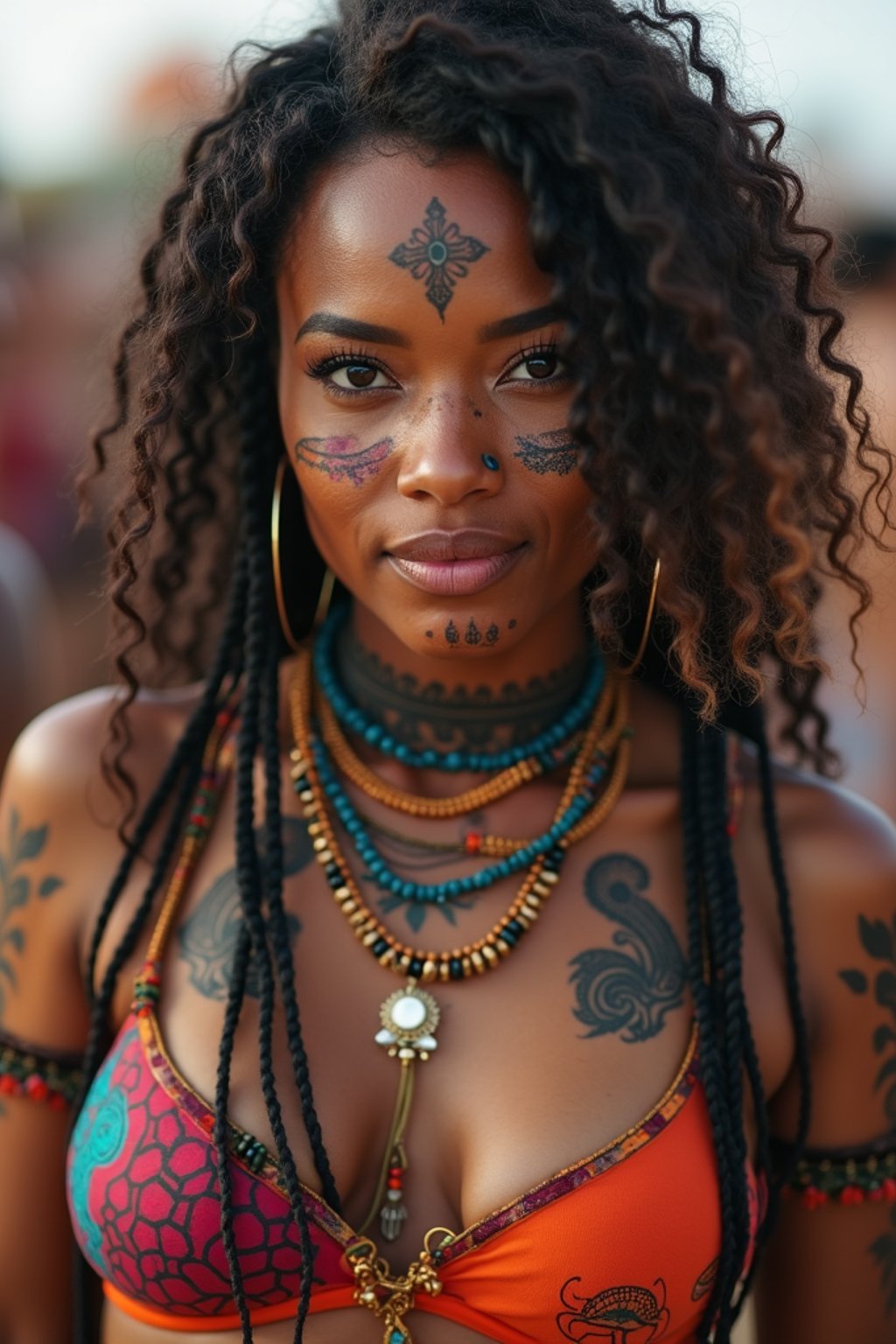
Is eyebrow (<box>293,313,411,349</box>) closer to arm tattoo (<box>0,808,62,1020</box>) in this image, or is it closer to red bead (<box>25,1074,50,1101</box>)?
arm tattoo (<box>0,808,62,1020</box>)

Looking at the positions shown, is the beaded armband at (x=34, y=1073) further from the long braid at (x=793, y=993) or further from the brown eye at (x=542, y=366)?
the brown eye at (x=542, y=366)

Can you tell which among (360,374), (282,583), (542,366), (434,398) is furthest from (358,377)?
(282,583)

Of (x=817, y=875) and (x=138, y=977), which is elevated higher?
(x=817, y=875)

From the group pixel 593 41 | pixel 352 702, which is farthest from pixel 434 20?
pixel 352 702

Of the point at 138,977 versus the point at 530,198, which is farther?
the point at 138,977

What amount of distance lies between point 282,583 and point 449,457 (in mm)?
519

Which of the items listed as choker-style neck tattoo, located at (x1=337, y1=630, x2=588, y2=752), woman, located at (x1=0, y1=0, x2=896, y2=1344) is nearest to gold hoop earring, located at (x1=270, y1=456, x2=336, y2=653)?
woman, located at (x1=0, y1=0, x2=896, y2=1344)

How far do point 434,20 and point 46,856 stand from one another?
1156 millimetres

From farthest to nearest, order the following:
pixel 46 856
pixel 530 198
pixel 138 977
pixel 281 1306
Result: pixel 46 856 < pixel 138 977 < pixel 281 1306 < pixel 530 198

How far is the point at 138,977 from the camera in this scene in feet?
5.89

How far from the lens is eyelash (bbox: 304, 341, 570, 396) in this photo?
161cm

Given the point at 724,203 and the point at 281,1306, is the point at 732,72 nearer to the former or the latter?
the point at 724,203

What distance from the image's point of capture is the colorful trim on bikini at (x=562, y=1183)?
1.62m

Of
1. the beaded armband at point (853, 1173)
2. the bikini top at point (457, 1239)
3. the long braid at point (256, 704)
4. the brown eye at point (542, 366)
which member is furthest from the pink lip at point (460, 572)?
the beaded armband at point (853, 1173)
